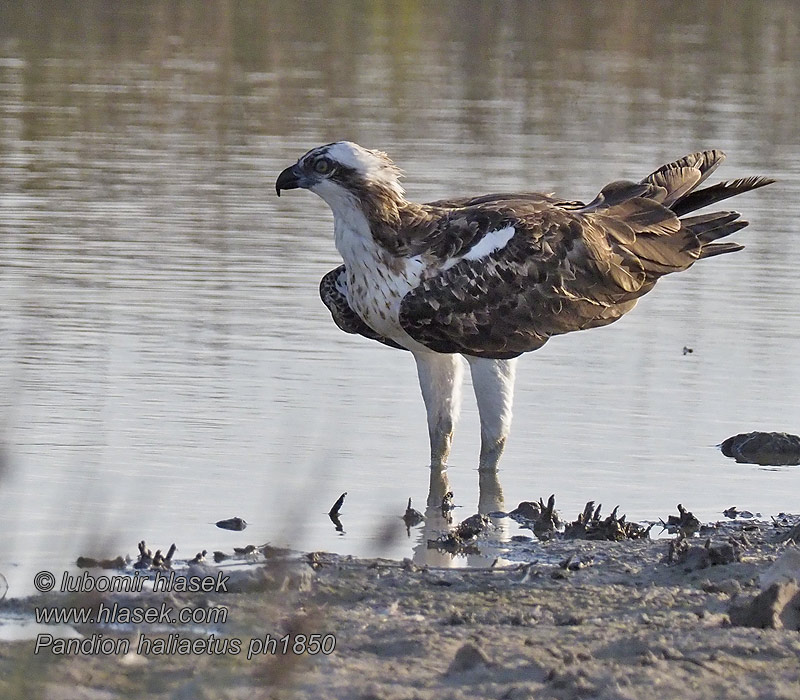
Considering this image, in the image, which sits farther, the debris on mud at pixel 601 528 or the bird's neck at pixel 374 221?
the bird's neck at pixel 374 221

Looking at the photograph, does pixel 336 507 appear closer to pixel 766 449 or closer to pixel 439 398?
pixel 439 398

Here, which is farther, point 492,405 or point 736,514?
point 492,405

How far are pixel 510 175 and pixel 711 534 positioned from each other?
9.87m

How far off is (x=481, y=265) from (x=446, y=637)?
3.36 m

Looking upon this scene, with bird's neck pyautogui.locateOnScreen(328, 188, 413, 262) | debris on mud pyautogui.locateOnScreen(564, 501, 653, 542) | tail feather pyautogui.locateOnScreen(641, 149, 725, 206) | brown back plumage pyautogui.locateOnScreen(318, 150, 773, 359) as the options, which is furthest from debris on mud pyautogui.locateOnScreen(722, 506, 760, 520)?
tail feather pyautogui.locateOnScreen(641, 149, 725, 206)

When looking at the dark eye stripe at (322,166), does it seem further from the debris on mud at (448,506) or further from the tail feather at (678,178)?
the tail feather at (678,178)

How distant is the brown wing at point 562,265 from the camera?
907 centimetres

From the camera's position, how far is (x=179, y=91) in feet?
76.6

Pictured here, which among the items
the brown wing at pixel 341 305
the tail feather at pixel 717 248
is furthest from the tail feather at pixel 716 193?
the brown wing at pixel 341 305

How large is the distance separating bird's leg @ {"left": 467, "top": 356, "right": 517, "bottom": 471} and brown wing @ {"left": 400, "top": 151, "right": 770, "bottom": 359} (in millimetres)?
101

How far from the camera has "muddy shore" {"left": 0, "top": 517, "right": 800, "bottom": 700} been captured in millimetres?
5508

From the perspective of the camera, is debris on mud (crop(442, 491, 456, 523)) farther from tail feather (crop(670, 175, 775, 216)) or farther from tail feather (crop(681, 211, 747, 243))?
tail feather (crop(670, 175, 775, 216))

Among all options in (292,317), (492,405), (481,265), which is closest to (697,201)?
(481,265)

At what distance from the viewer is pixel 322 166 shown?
29.7 feet
